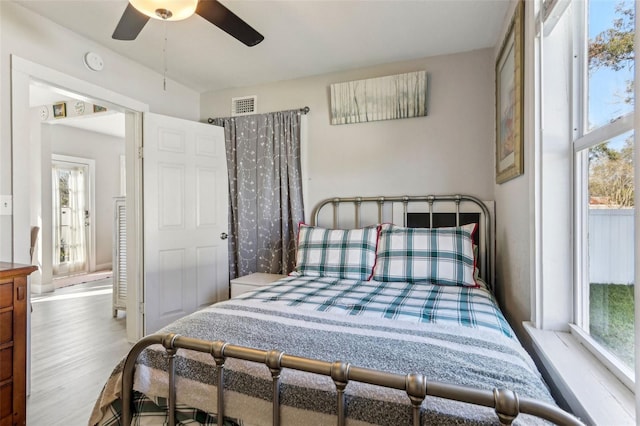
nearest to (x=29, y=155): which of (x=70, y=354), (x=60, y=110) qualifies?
(x=70, y=354)

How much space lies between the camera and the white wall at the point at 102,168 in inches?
222

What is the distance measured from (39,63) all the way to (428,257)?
2.98 meters

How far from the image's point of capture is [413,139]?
2762 millimetres

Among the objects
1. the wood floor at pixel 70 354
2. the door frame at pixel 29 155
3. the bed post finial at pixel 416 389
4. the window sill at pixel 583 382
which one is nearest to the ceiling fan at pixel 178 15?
the door frame at pixel 29 155

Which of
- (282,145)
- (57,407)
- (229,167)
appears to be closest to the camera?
(57,407)

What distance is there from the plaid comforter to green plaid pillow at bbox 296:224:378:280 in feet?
2.07

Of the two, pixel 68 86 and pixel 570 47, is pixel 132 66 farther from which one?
pixel 570 47

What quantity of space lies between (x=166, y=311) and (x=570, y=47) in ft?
11.0

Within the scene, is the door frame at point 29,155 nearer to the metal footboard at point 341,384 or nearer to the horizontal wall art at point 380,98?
the metal footboard at point 341,384

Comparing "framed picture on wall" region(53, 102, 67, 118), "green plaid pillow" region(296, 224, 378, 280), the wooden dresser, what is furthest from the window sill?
"framed picture on wall" region(53, 102, 67, 118)

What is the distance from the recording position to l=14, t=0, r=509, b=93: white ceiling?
6.70ft

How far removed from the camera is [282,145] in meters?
3.14

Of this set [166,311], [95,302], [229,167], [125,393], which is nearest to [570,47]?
[125,393]

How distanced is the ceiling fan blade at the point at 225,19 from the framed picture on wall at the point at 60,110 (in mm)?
3982
